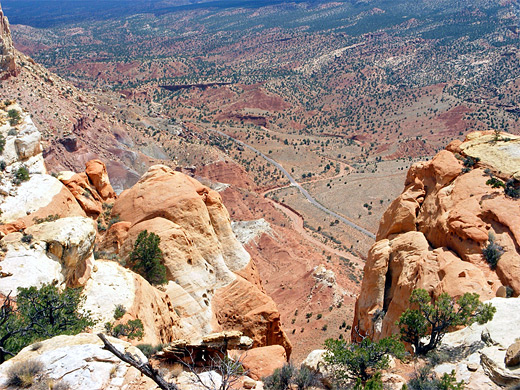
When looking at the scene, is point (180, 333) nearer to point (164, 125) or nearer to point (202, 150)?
point (202, 150)

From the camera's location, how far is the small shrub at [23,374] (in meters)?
12.2

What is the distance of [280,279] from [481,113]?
4076 inches

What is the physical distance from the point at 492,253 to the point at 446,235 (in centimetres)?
302

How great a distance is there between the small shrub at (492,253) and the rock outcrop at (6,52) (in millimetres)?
63499

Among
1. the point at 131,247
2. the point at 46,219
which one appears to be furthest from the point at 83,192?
the point at 131,247

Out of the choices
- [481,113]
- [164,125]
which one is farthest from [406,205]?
[481,113]

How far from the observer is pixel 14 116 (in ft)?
98.7

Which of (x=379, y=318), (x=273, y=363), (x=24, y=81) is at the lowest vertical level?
(x=379, y=318)

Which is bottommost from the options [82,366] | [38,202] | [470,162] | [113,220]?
[113,220]

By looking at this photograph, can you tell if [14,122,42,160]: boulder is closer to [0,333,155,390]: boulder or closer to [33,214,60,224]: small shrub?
[33,214,60,224]: small shrub

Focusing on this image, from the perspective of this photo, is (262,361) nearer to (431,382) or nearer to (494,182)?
(431,382)

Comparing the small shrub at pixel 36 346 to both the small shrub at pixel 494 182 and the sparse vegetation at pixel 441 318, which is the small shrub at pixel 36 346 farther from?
the small shrub at pixel 494 182

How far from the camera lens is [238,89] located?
167 meters

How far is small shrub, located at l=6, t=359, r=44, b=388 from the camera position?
12.2m
